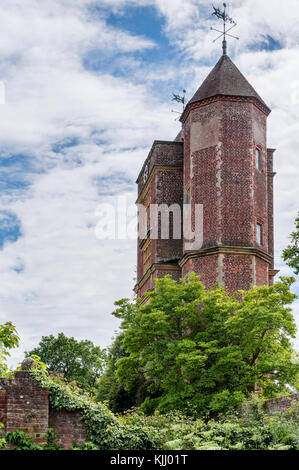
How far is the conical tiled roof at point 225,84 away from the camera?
36.3 meters

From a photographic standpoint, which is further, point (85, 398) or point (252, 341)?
point (252, 341)

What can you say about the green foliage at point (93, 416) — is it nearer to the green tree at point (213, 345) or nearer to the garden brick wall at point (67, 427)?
the garden brick wall at point (67, 427)

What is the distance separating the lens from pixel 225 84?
121 feet

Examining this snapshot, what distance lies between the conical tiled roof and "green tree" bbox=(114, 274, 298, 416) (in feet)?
36.7

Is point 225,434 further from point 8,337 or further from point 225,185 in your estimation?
point 225,185

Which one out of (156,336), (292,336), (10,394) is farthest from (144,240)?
(10,394)

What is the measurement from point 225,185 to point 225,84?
5.86 m

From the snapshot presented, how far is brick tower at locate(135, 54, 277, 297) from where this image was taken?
33.9 metres

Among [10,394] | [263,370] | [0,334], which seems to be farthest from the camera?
[263,370]

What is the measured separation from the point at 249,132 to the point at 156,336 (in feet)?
40.6

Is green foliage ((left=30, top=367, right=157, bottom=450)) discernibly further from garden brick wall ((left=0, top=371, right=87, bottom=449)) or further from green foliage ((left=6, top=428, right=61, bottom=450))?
green foliage ((left=6, top=428, right=61, bottom=450))

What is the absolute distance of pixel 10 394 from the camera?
14352 mm

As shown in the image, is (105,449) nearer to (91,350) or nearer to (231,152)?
(231,152)

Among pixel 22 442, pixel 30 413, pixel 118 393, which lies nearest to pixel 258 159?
pixel 118 393
